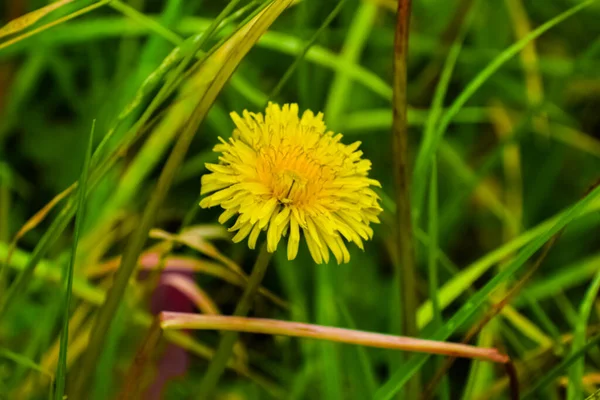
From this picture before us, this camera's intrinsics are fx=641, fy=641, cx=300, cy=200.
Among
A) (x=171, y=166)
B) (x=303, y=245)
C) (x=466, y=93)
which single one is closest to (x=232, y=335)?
(x=171, y=166)

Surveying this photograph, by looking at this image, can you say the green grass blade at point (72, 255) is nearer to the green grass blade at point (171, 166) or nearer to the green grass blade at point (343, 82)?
the green grass blade at point (171, 166)

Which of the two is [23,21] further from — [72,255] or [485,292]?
[485,292]

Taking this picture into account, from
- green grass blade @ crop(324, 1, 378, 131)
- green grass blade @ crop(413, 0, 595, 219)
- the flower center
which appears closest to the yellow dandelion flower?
the flower center

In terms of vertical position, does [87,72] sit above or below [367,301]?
above

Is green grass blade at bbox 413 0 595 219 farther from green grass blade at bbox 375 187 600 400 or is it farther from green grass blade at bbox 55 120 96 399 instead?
green grass blade at bbox 55 120 96 399

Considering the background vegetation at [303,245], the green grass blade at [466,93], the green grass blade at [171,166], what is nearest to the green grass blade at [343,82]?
the background vegetation at [303,245]

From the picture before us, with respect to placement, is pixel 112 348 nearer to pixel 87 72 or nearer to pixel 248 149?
pixel 248 149

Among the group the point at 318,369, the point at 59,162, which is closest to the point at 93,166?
the point at 318,369
